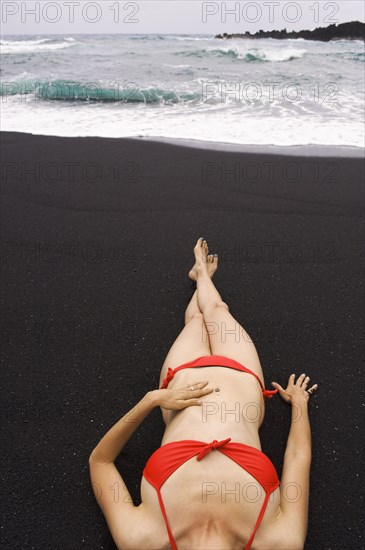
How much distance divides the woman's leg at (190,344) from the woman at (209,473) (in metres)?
0.02

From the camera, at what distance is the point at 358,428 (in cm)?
224

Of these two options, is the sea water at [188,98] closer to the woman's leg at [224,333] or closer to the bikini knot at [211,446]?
the woman's leg at [224,333]

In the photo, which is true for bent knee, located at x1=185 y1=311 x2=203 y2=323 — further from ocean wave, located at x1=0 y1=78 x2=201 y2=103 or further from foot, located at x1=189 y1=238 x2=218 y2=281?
ocean wave, located at x1=0 y1=78 x2=201 y2=103

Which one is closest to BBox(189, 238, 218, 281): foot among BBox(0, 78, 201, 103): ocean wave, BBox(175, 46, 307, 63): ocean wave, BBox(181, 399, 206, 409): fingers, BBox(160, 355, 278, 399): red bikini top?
BBox(160, 355, 278, 399): red bikini top

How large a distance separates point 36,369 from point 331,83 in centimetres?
1160

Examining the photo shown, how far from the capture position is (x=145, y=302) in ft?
10.3

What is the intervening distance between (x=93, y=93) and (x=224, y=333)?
30.6 feet

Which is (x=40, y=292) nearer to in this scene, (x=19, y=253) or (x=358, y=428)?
(x=19, y=253)

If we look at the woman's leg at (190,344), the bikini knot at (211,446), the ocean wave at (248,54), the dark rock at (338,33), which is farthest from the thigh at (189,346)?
the dark rock at (338,33)

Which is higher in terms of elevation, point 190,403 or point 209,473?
point 190,403

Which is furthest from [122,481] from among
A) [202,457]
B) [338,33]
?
[338,33]

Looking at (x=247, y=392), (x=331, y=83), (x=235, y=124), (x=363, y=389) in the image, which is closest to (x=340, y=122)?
(x=235, y=124)

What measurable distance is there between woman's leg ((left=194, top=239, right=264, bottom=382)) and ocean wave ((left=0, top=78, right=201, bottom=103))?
7.76m

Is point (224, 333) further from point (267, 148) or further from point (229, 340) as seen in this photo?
point (267, 148)
